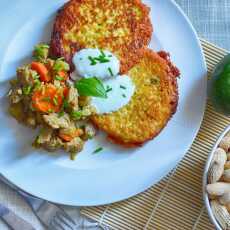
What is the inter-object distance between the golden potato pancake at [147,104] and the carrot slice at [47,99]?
24cm

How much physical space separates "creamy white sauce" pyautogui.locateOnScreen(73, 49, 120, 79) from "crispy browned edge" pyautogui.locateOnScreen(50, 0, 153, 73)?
0.10 feet

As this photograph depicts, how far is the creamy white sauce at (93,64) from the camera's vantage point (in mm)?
2523

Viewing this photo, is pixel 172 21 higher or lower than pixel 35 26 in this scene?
lower

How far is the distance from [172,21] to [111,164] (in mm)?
741

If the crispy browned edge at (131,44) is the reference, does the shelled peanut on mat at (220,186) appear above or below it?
below

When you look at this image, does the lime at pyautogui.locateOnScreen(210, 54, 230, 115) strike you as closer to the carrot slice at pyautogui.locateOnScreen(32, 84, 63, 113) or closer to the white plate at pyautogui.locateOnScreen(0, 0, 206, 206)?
the white plate at pyautogui.locateOnScreen(0, 0, 206, 206)

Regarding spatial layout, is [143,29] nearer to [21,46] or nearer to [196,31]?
[196,31]

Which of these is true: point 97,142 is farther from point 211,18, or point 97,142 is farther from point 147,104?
point 211,18

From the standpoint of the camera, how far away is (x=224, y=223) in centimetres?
255

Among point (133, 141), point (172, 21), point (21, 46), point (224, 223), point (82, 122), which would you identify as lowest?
point (224, 223)

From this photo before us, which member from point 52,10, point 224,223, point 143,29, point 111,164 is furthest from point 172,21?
point 224,223

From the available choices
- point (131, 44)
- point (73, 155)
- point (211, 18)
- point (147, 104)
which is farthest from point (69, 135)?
point (211, 18)

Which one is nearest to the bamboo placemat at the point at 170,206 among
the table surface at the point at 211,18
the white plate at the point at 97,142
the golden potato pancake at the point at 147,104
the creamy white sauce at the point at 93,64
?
the white plate at the point at 97,142

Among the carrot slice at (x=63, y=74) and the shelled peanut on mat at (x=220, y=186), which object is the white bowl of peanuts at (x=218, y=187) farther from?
the carrot slice at (x=63, y=74)
